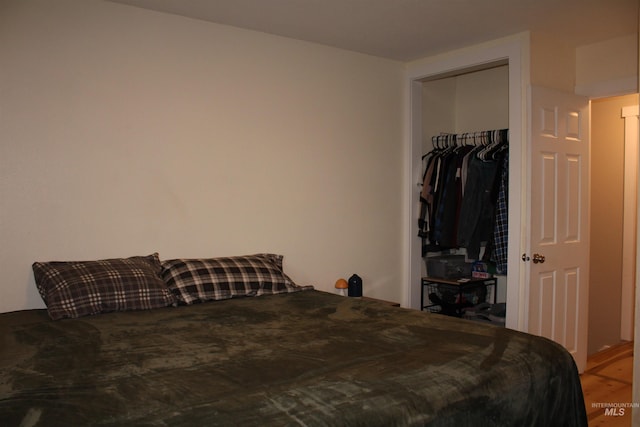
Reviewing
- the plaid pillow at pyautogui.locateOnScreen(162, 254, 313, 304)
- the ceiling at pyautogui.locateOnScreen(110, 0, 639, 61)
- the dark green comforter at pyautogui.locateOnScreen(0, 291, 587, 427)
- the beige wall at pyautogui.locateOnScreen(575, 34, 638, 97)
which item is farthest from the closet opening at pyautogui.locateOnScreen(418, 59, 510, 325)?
the dark green comforter at pyautogui.locateOnScreen(0, 291, 587, 427)

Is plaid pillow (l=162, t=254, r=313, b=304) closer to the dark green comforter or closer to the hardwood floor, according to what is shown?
the dark green comforter

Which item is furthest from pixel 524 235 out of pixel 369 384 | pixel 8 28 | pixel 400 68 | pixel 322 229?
pixel 8 28

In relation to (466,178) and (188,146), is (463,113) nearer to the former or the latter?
(466,178)

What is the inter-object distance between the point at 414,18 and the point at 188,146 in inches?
64.1

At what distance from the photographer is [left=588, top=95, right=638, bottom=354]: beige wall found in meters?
4.44

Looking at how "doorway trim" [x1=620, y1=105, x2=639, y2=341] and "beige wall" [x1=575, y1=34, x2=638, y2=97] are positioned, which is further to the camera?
"doorway trim" [x1=620, y1=105, x2=639, y2=341]

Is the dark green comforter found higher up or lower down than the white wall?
lower down

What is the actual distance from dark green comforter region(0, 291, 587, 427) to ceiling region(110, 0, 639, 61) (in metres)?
1.79

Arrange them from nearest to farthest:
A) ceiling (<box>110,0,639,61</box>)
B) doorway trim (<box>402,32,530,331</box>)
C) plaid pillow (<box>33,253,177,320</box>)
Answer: plaid pillow (<box>33,253,177,320</box>) < ceiling (<box>110,0,639,61</box>) < doorway trim (<box>402,32,530,331</box>)

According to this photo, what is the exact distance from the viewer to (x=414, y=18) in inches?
127

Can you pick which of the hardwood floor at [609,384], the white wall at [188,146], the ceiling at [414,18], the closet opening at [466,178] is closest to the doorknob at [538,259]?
the closet opening at [466,178]

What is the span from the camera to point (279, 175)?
3.61m

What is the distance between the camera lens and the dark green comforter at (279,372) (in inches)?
54.6

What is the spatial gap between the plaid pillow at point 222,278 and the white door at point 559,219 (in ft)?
5.53
